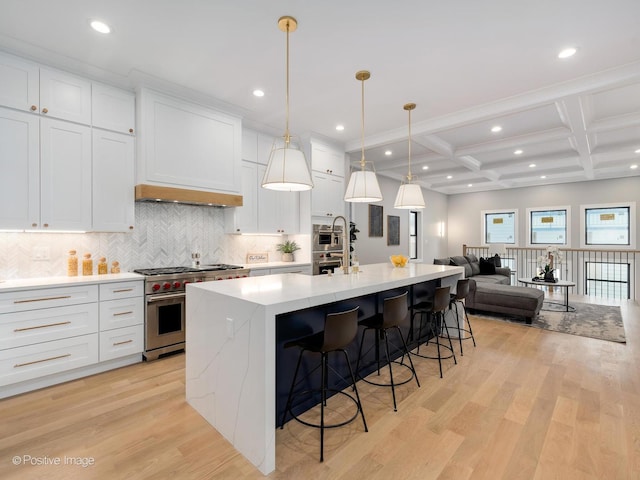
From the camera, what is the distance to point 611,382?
2887mm

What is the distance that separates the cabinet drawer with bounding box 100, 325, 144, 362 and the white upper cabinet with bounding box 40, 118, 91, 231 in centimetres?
107

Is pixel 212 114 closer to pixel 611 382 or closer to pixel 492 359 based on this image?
pixel 492 359

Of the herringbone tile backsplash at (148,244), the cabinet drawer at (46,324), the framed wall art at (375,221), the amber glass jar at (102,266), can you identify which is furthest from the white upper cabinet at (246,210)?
the framed wall art at (375,221)

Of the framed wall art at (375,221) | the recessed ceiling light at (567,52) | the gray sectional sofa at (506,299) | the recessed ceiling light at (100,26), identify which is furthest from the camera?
the framed wall art at (375,221)

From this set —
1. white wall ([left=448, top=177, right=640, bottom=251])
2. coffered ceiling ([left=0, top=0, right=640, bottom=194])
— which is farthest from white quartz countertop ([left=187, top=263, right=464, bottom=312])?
white wall ([left=448, top=177, right=640, bottom=251])

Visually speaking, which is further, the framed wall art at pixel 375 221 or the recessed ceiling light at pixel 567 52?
the framed wall art at pixel 375 221

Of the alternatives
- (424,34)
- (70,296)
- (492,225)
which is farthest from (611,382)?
(492,225)

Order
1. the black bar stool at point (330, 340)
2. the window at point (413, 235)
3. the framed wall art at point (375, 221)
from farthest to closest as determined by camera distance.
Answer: the window at point (413, 235) → the framed wall art at point (375, 221) → the black bar stool at point (330, 340)

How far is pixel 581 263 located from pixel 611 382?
21.8 ft

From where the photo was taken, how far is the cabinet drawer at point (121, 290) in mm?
3068

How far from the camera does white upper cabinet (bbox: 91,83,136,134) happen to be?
127 inches

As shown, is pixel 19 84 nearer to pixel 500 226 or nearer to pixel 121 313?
pixel 121 313

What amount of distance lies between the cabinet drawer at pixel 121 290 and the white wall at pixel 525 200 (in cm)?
949

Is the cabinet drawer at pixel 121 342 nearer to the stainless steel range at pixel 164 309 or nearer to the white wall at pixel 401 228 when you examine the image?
the stainless steel range at pixel 164 309
